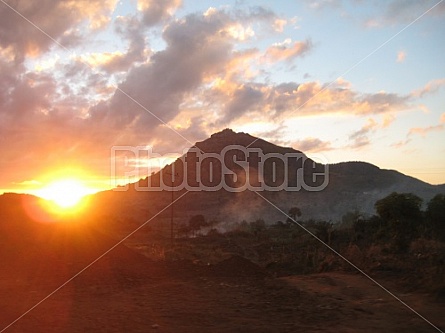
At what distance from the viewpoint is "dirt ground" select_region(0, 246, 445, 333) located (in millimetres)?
9086

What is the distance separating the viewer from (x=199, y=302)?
11500 mm

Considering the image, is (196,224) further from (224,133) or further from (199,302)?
(224,133)

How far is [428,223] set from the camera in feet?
95.1

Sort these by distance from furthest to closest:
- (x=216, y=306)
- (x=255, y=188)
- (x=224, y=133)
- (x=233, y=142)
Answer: (x=224, y=133) < (x=233, y=142) < (x=255, y=188) < (x=216, y=306)

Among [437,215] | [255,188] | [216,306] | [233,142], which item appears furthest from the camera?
[233,142]

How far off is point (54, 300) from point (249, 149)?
117061 mm

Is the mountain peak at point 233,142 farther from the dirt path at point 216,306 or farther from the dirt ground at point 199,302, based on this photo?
the dirt path at point 216,306

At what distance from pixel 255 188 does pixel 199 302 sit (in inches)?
3802

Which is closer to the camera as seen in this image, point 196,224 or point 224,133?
point 196,224

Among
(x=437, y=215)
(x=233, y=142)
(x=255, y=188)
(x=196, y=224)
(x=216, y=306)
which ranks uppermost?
(x=233, y=142)

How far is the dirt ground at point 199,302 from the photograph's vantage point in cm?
909

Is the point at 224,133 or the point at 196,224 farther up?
the point at 224,133

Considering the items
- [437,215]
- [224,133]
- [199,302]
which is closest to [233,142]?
[224,133]

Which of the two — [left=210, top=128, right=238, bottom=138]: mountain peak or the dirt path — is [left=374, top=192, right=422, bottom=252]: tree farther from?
[left=210, top=128, right=238, bottom=138]: mountain peak
